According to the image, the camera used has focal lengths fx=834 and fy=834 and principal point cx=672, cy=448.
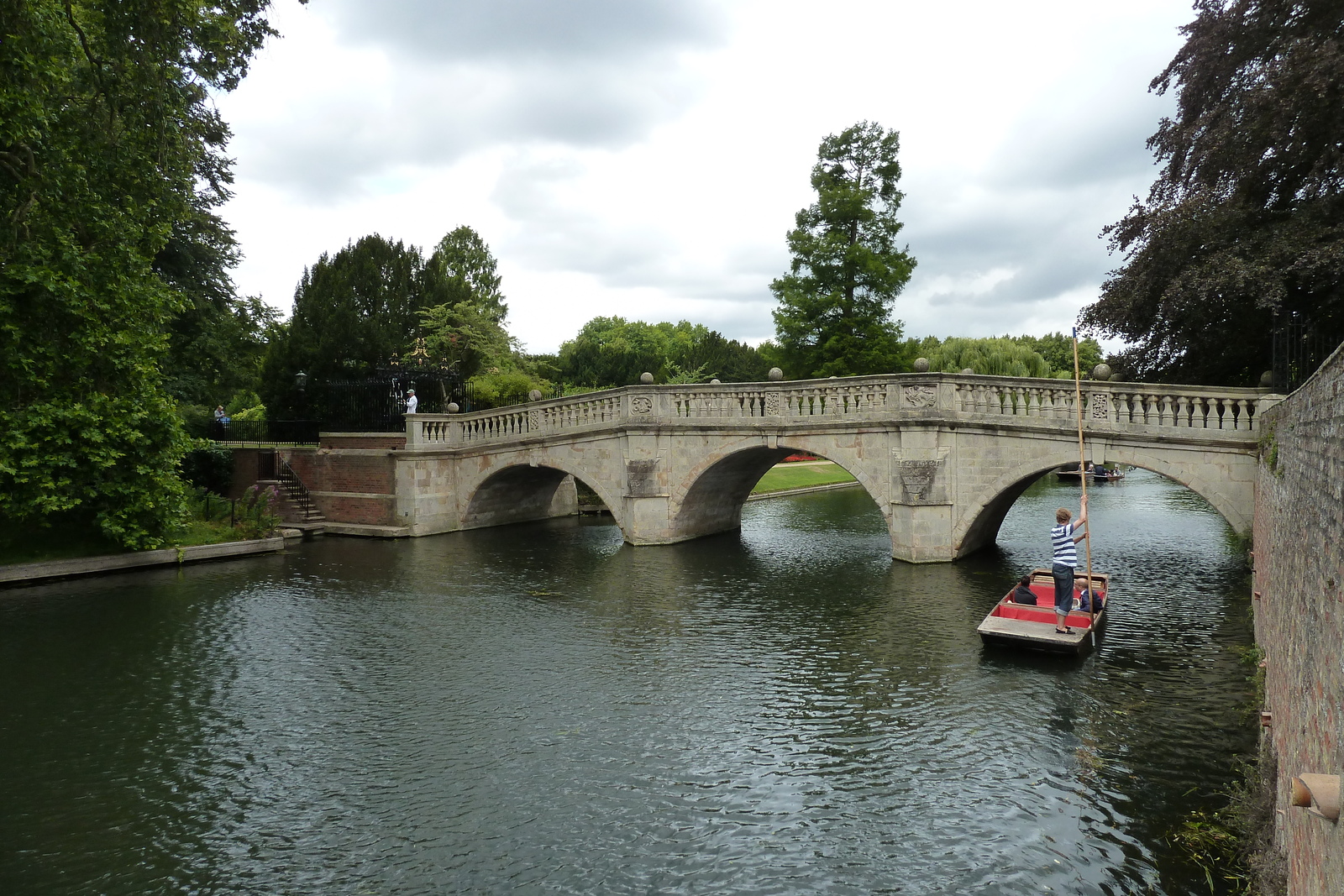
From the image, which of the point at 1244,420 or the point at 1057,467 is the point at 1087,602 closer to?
the point at 1057,467

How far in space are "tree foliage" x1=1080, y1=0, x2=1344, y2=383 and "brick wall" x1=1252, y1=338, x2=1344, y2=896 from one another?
8.44 m

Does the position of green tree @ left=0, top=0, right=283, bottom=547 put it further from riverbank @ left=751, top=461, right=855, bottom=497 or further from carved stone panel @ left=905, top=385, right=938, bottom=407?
riverbank @ left=751, top=461, right=855, bottom=497

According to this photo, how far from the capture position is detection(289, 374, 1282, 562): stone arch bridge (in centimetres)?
1538

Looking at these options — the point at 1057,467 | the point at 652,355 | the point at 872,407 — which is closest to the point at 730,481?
the point at 872,407

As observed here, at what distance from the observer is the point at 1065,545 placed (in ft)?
38.9

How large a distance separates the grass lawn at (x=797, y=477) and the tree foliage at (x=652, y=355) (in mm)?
5749

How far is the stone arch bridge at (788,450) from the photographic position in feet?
50.5

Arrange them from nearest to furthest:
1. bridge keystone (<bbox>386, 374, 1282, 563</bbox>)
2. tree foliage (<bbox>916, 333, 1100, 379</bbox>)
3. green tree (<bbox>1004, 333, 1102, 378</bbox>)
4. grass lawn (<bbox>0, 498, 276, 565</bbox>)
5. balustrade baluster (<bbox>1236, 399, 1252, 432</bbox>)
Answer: balustrade baluster (<bbox>1236, 399, 1252, 432</bbox>)
bridge keystone (<bbox>386, 374, 1282, 563</bbox>)
grass lawn (<bbox>0, 498, 276, 565</bbox>)
tree foliage (<bbox>916, 333, 1100, 379</bbox>)
green tree (<bbox>1004, 333, 1102, 378</bbox>)

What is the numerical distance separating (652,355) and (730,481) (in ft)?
126

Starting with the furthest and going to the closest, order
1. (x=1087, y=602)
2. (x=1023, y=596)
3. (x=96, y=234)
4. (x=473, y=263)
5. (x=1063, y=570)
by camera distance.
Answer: (x=473, y=263) → (x=96, y=234) → (x=1087, y=602) → (x=1023, y=596) → (x=1063, y=570)

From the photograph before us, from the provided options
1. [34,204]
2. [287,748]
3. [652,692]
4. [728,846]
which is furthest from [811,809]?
[34,204]

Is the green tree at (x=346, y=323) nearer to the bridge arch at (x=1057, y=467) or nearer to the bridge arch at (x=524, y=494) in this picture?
the bridge arch at (x=524, y=494)

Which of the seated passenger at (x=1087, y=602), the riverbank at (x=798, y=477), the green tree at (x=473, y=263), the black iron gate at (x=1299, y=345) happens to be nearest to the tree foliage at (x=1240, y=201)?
the black iron gate at (x=1299, y=345)

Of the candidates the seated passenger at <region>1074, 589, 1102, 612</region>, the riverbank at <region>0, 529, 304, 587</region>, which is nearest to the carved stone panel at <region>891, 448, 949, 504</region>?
the seated passenger at <region>1074, 589, 1102, 612</region>
